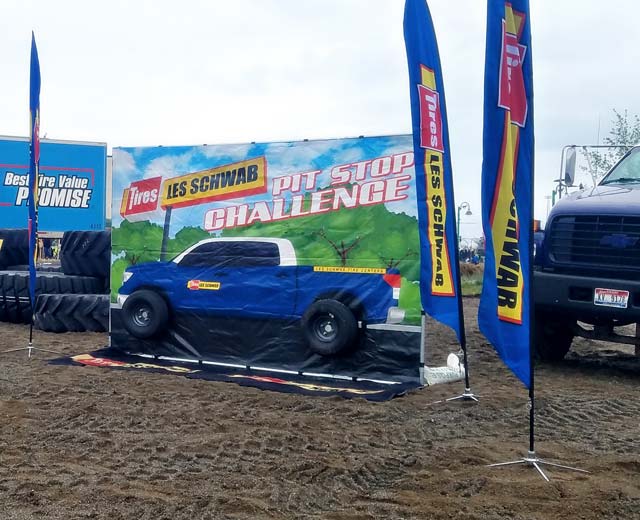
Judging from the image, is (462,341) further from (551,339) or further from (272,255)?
(551,339)

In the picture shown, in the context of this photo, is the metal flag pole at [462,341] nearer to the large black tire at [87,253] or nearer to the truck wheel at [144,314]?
the truck wheel at [144,314]

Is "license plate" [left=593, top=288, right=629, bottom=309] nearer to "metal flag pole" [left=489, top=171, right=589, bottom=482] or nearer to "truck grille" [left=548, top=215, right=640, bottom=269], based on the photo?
"truck grille" [left=548, top=215, right=640, bottom=269]

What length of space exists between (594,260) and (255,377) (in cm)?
397

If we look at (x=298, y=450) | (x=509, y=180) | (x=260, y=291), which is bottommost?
(x=298, y=450)

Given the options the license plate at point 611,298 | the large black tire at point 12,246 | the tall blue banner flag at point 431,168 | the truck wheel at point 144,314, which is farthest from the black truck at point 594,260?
the large black tire at point 12,246

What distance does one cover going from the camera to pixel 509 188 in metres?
4.77

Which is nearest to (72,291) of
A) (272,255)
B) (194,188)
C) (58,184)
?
(194,188)

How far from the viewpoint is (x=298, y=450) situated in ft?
17.0

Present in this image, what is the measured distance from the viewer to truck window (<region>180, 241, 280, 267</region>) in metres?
8.43

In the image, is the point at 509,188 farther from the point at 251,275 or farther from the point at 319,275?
the point at 251,275

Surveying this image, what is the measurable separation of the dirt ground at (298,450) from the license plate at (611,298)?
2.98 feet

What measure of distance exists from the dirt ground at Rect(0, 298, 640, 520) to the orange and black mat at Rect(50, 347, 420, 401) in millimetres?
241

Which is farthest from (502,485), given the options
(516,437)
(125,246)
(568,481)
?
(125,246)

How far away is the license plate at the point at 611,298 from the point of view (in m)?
7.40
